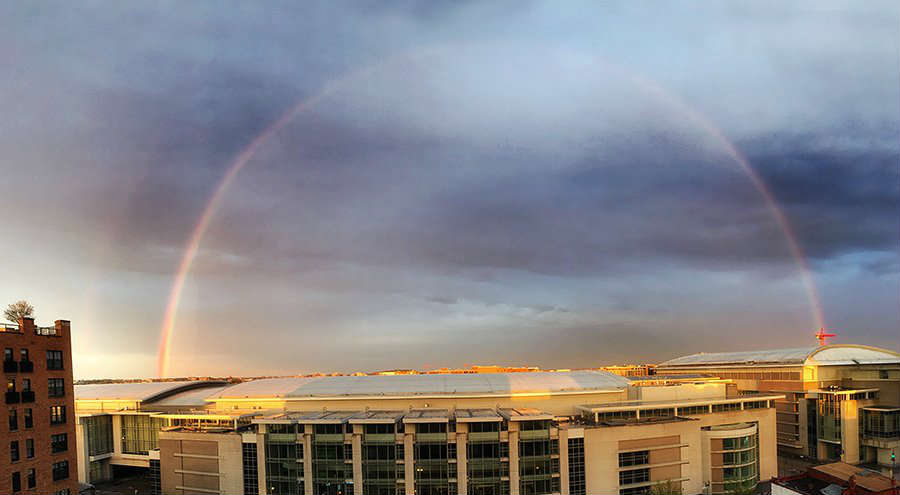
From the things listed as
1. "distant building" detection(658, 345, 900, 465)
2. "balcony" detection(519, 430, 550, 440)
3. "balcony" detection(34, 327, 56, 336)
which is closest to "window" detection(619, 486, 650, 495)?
"balcony" detection(519, 430, 550, 440)

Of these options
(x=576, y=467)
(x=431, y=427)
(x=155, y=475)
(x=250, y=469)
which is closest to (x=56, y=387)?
(x=250, y=469)

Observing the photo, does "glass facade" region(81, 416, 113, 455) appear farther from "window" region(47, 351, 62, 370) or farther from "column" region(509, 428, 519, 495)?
"column" region(509, 428, 519, 495)

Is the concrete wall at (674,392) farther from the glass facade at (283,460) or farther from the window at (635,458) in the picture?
the glass facade at (283,460)

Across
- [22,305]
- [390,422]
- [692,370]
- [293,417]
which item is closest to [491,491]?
[390,422]

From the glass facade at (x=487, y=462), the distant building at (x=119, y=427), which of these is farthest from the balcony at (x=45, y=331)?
the glass facade at (x=487, y=462)

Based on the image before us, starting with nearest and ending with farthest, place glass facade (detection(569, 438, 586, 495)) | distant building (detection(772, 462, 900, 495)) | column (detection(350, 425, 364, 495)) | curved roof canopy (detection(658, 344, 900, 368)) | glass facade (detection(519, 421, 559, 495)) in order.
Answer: distant building (detection(772, 462, 900, 495)) < glass facade (detection(519, 421, 559, 495)) < column (detection(350, 425, 364, 495)) < glass facade (detection(569, 438, 586, 495)) < curved roof canopy (detection(658, 344, 900, 368))

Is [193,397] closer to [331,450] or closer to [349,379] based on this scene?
[349,379]

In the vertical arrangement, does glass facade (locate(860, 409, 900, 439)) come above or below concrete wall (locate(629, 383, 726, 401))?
below
